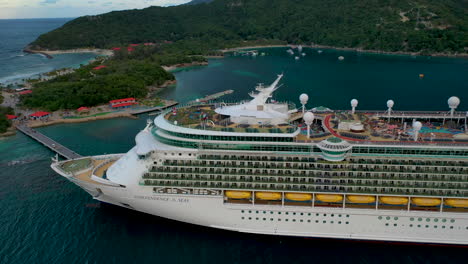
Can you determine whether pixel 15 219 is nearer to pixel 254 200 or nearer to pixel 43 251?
pixel 43 251

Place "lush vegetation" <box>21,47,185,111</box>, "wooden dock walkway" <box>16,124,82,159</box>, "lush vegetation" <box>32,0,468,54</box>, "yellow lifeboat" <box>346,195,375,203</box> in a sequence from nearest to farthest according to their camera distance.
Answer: "yellow lifeboat" <box>346,195,375,203</box>
"wooden dock walkway" <box>16,124,82,159</box>
"lush vegetation" <box>21,47,185,111</box>
"lush vegetation" <box>32,0,468,54</box>

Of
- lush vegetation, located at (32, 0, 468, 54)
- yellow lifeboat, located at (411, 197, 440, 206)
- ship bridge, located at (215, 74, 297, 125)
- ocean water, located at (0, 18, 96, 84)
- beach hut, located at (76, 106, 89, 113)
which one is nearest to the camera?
yellow lifeboat, located at (411, 197, 440, 206)

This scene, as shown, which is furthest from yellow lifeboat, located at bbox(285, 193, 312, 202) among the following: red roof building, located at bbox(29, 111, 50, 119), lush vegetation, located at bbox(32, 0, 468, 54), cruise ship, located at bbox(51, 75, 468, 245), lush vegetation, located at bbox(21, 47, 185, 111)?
lush vegetation, located at bbox(32, 0, 468, 54)

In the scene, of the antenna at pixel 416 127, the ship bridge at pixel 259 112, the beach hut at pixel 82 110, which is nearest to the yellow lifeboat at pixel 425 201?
the antenna at pixel 416 127

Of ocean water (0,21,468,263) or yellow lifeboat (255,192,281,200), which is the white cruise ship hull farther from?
ocean water (0,21,468,263)

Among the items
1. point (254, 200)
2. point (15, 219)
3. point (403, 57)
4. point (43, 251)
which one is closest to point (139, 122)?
point (15, 219)

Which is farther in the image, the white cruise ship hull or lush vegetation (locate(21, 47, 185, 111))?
lush vegetation (locate(21, 47, 185, 111))

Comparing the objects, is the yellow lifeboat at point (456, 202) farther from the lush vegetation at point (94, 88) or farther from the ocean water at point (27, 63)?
the ocean water at point (27, 63)

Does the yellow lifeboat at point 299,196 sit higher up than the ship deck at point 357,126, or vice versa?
the ship deck at point 357,126
